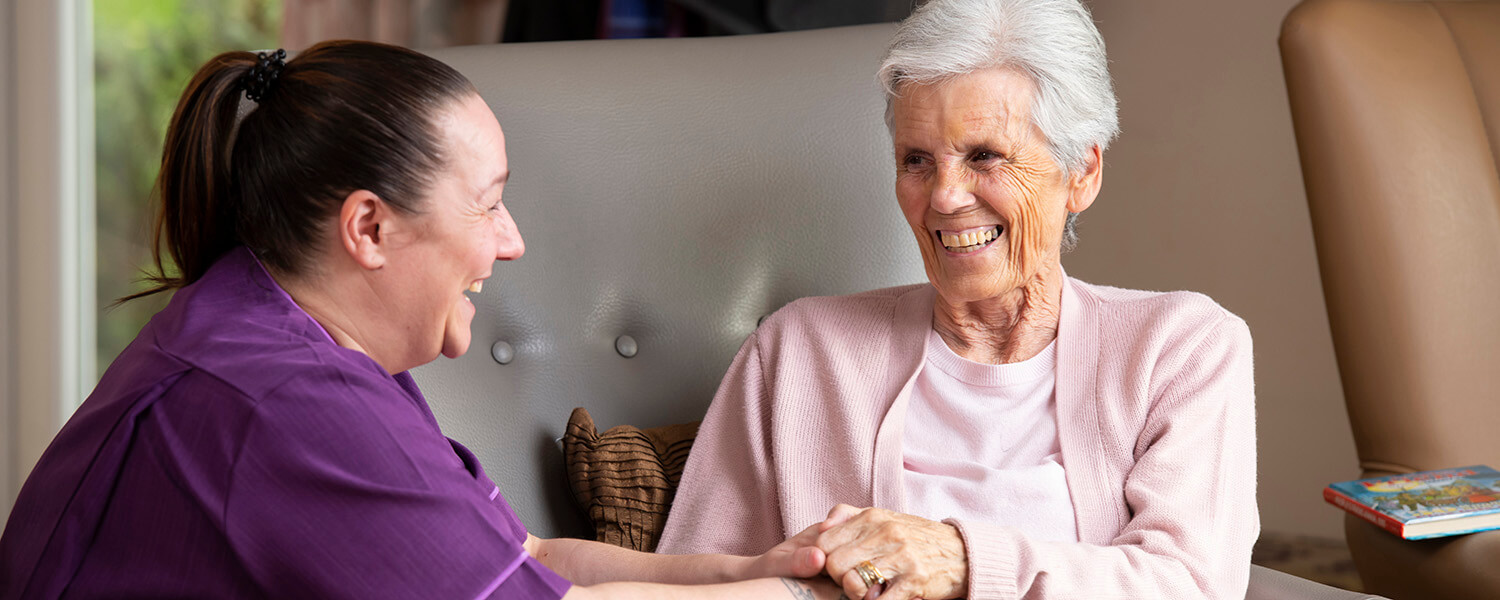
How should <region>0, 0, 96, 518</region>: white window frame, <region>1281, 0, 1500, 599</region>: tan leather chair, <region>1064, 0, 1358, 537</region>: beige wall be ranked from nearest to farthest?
<region>1281, 0, 1500, 599</region>: tan leather chair
<region>0, 0, 96, 518</region>: white window frame
<region>1064, 0, 1358, 537</region>: beige wall

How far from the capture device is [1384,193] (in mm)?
1606

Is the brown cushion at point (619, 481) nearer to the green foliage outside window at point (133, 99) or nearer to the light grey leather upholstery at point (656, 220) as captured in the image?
the light grey leather upholstery at point (656, 220)

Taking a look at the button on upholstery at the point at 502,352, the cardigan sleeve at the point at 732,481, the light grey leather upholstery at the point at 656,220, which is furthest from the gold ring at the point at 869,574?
the button on upholstery at the point at 502,352

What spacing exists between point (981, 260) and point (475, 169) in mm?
594

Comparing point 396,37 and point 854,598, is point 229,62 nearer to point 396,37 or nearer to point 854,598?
point 854,598

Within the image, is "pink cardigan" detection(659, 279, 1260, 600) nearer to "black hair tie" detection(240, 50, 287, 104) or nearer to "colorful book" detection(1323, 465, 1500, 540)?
"colorful book" detection(1323, 465, 1500, 540)

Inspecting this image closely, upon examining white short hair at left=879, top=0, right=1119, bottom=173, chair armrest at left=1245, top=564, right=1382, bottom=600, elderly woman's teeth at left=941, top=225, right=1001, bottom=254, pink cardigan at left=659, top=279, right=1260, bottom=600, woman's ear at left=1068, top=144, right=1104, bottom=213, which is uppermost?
white short hair at left=879, top=0, right=1119, bottom=173

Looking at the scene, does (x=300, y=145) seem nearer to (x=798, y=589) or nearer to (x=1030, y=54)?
(x=798, y=589)

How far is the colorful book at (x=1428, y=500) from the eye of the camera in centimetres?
131

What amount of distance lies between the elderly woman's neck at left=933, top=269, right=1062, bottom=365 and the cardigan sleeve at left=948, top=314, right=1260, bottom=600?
6.4 inches

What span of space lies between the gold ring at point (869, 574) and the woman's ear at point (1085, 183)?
20.0 inches

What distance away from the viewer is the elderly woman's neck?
1.34m

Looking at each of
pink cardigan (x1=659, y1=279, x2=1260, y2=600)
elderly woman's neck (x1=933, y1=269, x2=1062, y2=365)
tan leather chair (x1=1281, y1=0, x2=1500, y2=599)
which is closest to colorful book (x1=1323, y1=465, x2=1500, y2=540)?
tan leather chair (x1=1281, y1=0, x2=1500, y2=599)

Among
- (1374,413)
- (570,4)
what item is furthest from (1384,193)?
(570,4)
